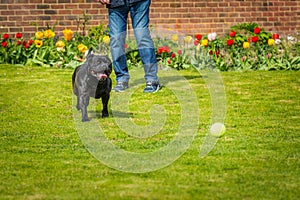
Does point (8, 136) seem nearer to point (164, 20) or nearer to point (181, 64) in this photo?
point (181, 64)

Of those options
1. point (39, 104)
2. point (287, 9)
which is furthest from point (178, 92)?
point (287, 9)

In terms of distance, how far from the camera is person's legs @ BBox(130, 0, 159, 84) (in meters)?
8.95

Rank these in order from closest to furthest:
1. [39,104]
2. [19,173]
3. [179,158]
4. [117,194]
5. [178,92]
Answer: [117,194] < [19,173] < [179,158] < [39,104] < [178,92]

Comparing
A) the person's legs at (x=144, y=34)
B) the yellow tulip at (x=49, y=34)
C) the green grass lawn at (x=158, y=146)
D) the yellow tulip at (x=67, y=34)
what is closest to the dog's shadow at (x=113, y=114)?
the green grass lawn at (x=158, y=146)

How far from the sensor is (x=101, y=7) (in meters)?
12.7

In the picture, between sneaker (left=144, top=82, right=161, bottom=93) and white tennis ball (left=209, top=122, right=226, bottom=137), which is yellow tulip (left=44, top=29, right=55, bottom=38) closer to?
sneaker (left=144, top=82, right=161, bottom=93)

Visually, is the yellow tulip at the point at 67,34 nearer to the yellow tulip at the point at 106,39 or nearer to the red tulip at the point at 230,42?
the yellow tulip at the point at 106,39

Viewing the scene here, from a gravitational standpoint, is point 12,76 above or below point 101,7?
below

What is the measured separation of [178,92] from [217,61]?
2145 millimetres

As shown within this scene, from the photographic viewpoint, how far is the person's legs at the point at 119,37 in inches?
356

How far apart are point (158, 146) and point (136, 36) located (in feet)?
10.3

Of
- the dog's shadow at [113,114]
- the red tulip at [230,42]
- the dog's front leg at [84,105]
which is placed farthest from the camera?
the red tulip at [230,42]

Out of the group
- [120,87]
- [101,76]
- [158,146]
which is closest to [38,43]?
[120,87]

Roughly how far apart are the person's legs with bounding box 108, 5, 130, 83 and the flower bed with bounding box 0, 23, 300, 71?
1845 mm
